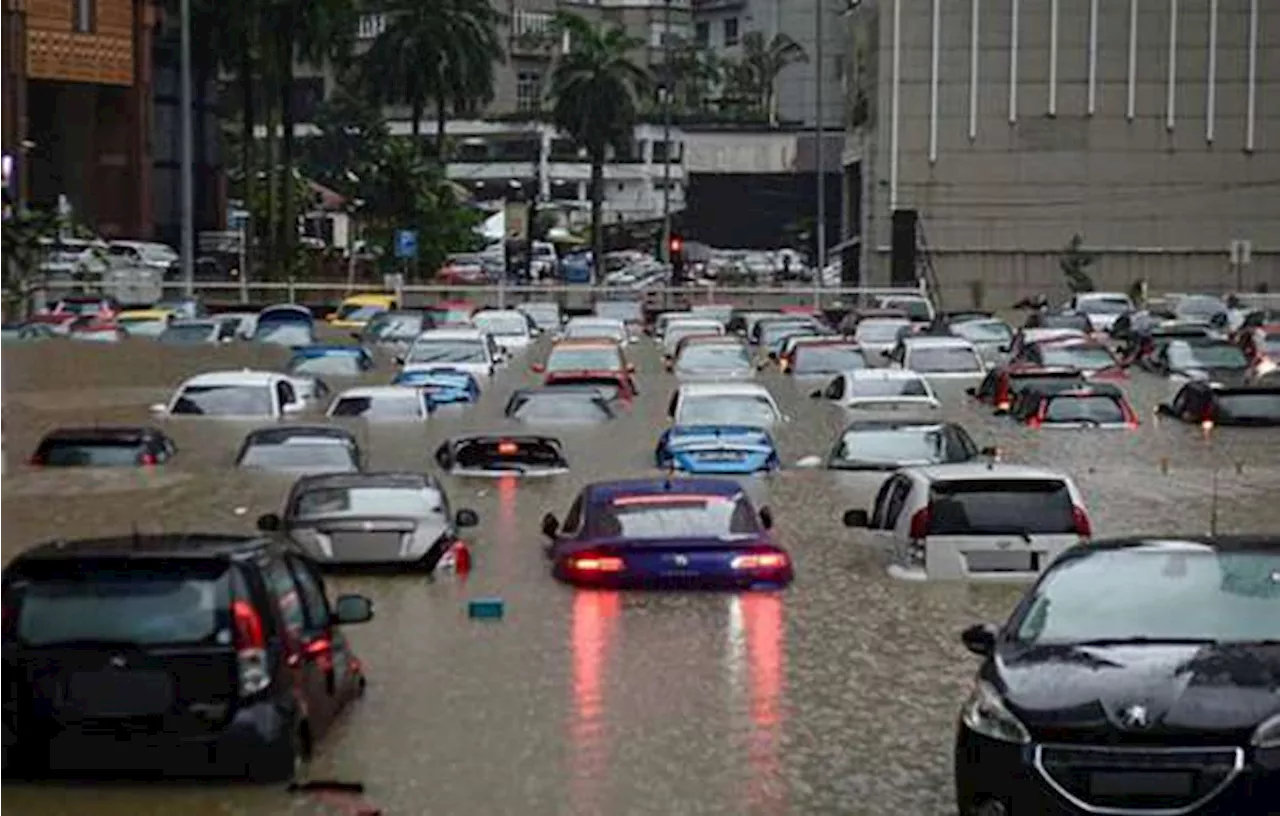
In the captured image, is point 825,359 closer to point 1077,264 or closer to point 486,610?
point 486,610

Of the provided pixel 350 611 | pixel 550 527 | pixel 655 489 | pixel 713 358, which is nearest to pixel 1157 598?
pixel 350 611

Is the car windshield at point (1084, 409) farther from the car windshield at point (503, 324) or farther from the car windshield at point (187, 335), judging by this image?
the car windshield at point (187, 335)

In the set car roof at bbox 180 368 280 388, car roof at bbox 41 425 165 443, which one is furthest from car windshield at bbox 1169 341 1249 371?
car roof at bbox 41 425 165 443

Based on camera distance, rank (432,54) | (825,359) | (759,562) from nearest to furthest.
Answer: (759,562) < (825,359) < (432,54)

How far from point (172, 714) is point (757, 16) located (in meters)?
170

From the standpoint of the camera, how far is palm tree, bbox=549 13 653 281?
118m

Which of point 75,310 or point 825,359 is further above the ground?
point 75,310

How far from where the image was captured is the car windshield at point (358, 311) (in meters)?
72.8

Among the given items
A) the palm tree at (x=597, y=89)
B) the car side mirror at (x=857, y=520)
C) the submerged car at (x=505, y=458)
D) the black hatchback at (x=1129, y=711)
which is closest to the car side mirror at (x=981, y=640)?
the black hatchback at (x=1129, y=711)

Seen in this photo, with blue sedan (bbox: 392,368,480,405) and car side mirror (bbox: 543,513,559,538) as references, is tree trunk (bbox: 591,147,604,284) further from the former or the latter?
car side mirror (bbox: 543,513,559,538)

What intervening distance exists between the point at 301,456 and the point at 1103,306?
159 feet

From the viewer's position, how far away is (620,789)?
14.4 m

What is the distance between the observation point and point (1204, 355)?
57.4 m

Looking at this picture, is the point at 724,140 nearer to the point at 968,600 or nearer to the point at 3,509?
the point at 3,509
